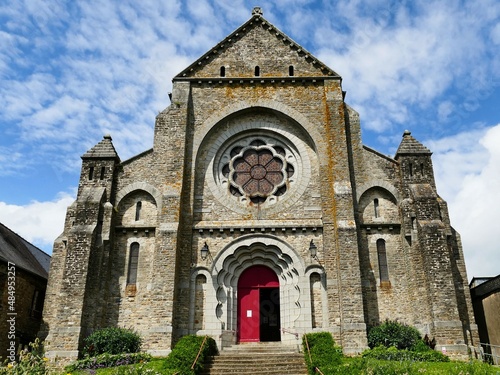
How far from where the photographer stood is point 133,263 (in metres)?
18.2

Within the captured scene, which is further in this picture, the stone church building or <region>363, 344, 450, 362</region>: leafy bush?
the stone church building

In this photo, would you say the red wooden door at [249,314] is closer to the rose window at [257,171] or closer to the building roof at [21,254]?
the rose window at [257,171]

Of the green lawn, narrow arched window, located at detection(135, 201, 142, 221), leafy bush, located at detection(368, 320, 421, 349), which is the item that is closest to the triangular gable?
narrow arched window, located at detection(135, 201, 142, 221)

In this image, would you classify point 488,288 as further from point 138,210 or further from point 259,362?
point 138,210

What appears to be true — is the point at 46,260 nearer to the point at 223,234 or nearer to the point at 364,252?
the point at 223,234

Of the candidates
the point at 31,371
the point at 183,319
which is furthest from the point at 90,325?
the point at 31,371

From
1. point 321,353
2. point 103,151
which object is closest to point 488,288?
point 321,353

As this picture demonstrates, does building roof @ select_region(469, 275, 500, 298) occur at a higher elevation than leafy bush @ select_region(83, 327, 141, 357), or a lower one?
higher

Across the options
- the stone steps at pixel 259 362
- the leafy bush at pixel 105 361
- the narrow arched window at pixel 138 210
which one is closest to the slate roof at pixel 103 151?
the narrow arched window at pixel 138 210

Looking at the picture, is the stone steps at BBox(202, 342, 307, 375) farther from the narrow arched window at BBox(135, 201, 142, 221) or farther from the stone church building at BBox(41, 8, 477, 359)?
the narrow arched window at BBox(135, 201, 142, 221)

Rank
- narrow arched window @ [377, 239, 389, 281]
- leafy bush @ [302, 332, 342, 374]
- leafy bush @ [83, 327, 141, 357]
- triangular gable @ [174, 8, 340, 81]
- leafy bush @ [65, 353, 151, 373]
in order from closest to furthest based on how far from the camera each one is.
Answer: leafy bush @ [302, 332, 342, 374] → leafy bush @ [65, 353, 151, 373] → leafy bush @ [83, 327, 141, 357] → narrow arched window @ [377, 239, 389, 281] → triangular gable @ [174, 8, 340, 81]

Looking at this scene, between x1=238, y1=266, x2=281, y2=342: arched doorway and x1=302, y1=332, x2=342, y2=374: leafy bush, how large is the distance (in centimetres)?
338

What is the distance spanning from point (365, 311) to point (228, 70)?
12156 mm

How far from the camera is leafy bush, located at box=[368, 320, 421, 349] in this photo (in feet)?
52.3
